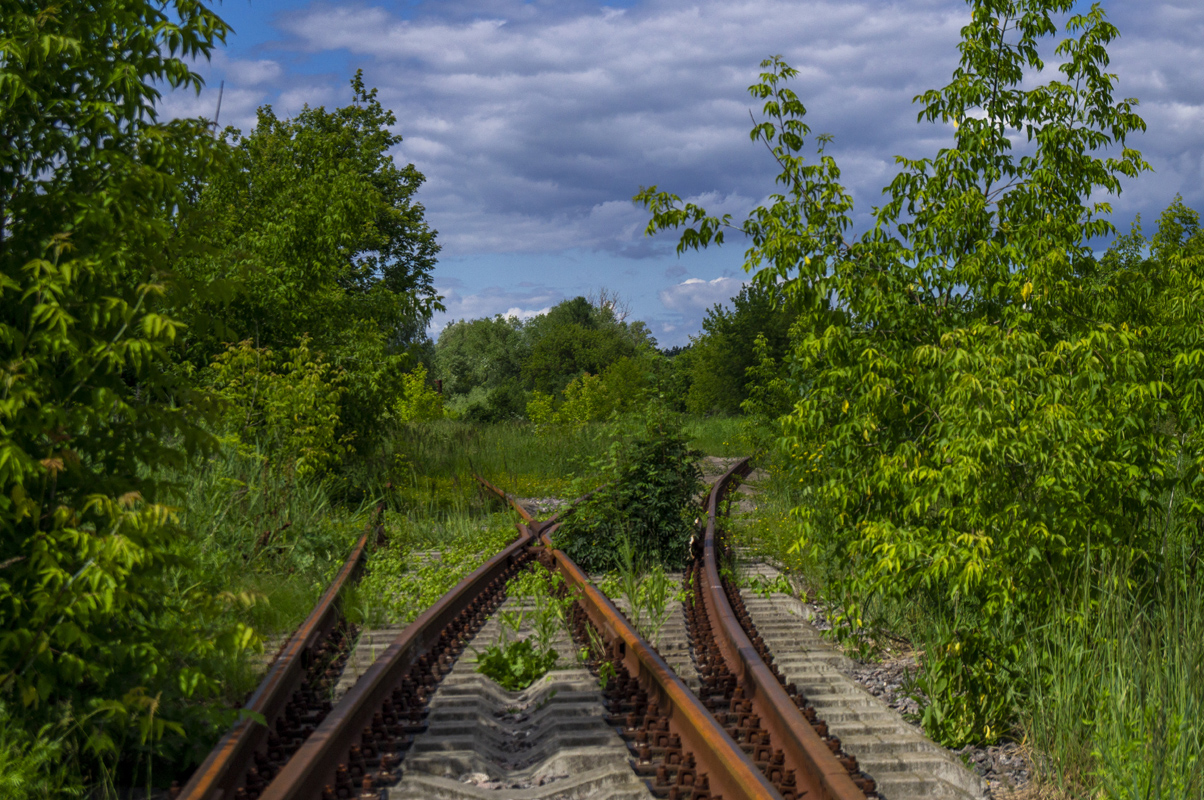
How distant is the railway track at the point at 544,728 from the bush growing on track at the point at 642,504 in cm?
245

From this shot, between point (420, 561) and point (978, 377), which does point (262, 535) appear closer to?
point (420, 561)

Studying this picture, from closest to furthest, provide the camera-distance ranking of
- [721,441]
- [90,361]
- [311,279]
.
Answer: [90,361]
[311,279]
[721,441]

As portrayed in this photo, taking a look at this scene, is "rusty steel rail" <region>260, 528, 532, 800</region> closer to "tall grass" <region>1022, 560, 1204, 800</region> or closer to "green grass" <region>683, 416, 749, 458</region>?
"tall grass" <region>1022, 560, 1204, 800</region>

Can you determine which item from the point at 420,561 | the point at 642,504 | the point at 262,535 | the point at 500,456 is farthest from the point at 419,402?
the point at 262,535

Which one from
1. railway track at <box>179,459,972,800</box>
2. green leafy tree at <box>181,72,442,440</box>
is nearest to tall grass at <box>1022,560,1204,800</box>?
railway track at <box>179,459,972,800</box>

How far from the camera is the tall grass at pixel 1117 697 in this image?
3.63 metres

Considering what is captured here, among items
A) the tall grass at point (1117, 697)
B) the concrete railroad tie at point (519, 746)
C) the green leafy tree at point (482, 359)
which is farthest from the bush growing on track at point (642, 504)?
the green leafy tree at point (482, 359)

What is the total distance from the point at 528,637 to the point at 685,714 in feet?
7.82

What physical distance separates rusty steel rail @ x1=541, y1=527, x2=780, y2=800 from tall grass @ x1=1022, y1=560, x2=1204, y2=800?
145 cm

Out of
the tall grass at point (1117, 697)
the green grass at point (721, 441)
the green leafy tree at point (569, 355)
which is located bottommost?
the tall grass at point (1117, 697)

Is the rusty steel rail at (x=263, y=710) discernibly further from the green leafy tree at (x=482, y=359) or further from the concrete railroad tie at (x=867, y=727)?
the green leafy tree at (x=482, y=359)

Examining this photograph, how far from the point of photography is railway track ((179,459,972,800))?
388cm

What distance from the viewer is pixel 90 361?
4160 mm

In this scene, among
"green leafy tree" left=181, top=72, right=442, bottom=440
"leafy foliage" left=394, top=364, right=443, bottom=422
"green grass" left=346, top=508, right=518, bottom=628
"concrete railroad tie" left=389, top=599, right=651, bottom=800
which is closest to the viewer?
"concrete railroad tie" left=389, top=599, right=651, bottom=800
